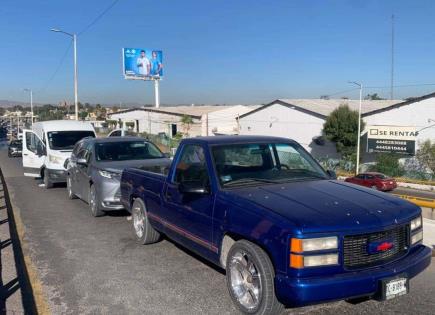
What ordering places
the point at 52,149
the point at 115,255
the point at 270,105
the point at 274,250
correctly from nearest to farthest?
1. the point at 274,250
2. the point at 115,255
3. the point at 52,149
4. the point at 270,105

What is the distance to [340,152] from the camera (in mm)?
51344

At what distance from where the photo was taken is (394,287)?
395cm

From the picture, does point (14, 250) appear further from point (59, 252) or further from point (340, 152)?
point (340, 152)

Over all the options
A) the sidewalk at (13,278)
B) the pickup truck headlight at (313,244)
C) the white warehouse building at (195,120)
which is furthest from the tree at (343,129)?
the pickup truck headlight at (313,244)

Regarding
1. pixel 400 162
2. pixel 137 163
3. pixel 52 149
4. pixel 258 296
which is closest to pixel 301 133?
pixel 400 162

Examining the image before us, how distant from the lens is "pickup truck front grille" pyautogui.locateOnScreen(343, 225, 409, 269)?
3841 mm

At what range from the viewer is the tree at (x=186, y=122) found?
72.3m

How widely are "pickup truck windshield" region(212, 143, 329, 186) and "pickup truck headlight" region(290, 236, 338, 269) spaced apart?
1.35 metres

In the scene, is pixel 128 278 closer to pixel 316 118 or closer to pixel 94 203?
pixel 94 203

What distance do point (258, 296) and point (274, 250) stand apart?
0.52 m

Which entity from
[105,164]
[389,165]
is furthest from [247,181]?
[389,165]

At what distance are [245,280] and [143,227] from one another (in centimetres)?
→ 297

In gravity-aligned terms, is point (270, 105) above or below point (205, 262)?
above

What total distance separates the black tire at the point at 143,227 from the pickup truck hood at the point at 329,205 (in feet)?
8.17
